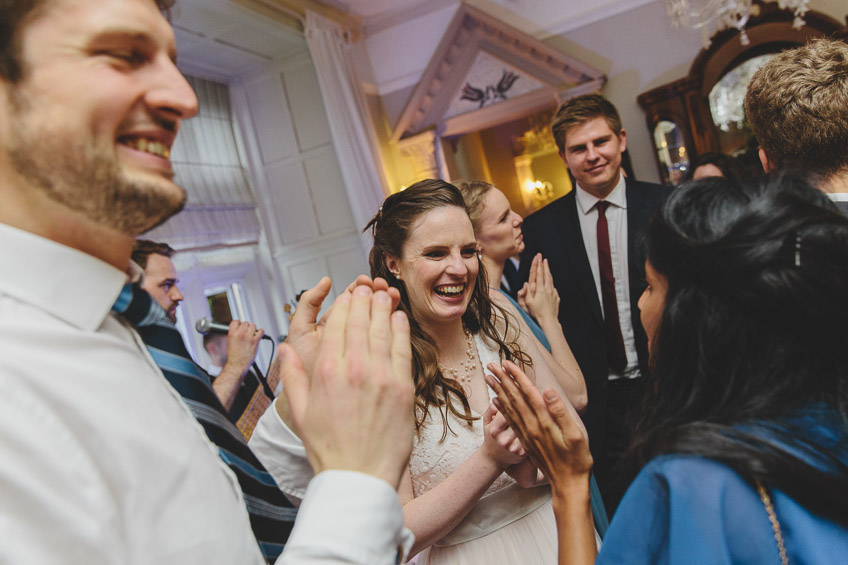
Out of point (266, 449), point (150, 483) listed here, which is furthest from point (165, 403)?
point (266, 449)

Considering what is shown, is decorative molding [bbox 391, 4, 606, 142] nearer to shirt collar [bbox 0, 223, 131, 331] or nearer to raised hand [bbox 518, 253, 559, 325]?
raised hand [bbox 518, 253, 559, 325]

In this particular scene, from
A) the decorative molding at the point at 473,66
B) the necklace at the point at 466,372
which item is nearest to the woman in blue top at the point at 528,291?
the necklace at the point at 466,372

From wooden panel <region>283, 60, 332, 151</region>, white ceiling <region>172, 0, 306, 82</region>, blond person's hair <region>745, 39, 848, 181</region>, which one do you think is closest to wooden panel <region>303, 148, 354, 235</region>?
wooden panel <region>283, 60, 332, 151</region>

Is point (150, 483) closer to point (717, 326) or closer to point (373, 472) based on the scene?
point (373, 472)

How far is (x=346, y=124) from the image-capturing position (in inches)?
215

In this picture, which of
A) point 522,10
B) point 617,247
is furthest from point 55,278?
point 522,10

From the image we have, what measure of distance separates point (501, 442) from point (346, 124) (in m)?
4.62

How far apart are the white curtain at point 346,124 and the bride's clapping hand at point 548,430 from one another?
14.1 feet

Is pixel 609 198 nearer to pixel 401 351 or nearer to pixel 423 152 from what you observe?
pixel 401 351

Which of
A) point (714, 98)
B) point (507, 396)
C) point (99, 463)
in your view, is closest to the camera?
point (99, 463)

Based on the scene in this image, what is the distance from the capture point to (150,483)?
60cm

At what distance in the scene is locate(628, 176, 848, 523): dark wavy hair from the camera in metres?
0.79

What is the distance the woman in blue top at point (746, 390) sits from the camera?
0.78 metres

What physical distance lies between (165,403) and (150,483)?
0.11 meters
